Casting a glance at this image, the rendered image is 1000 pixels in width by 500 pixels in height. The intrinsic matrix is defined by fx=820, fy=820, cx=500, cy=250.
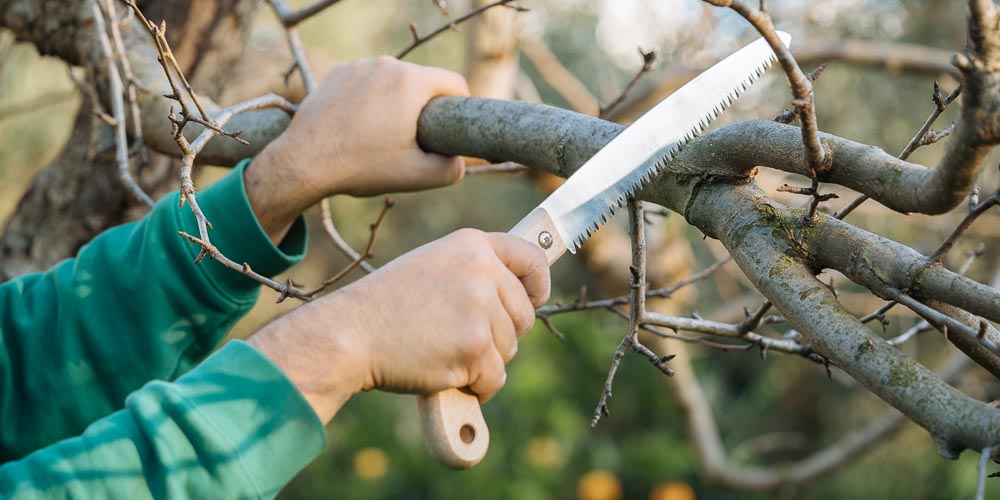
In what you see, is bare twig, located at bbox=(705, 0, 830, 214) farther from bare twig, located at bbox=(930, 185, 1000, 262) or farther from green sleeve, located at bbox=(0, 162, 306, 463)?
green sleeve, located at bbox=(0, 162, 306, 463)

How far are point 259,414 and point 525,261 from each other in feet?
1.27

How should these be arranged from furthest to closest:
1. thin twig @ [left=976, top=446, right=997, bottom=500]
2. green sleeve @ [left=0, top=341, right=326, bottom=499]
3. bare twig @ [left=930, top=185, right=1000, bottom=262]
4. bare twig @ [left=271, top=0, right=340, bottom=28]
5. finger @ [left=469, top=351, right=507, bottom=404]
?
bare twig @ [left=271, top=0, right=340, bottom=28], finger @ [left=469, top=351, right=507, bottom=404], green sleeve @ [left=0, top=341, right=326, bottom=499], bare twig @ [left=930, top=185, right=1000, bottom=262], thin twig @ [left=976, top=446, right=997, bottom=500]

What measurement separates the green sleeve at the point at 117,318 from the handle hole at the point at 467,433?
24.1 inches

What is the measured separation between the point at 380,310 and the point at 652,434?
14.5ft

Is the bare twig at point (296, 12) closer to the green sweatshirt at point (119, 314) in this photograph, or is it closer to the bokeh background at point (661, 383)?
the green sweatshirt at point (119, 314)

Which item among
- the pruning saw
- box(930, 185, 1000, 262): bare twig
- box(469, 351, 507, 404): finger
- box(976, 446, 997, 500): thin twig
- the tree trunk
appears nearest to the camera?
box(976, 446, 997, 500): thin twig

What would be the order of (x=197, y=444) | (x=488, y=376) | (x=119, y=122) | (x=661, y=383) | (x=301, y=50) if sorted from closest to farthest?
(x=197, y=444), (x=488, y=376), (x=119, y=122), (x=301, y=50), (x=661, y=383)

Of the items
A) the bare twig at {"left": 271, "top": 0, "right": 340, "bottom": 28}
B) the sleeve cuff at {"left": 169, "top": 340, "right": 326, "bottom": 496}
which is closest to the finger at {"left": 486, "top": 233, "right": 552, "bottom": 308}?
the sleeve cuff at {"left": 169, "top": 340, "right": 326, "bottom": 496}

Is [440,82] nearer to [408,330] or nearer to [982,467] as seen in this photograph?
[408,330]

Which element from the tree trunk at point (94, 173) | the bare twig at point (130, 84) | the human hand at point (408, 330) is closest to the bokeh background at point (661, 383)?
the tree trunk at point (94, 173)

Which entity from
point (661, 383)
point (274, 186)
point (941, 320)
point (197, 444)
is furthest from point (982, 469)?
point (661, 383)

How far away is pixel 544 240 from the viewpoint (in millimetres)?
1172

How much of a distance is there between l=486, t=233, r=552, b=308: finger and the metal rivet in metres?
0.04

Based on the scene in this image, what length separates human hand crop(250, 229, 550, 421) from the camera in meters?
0.99
